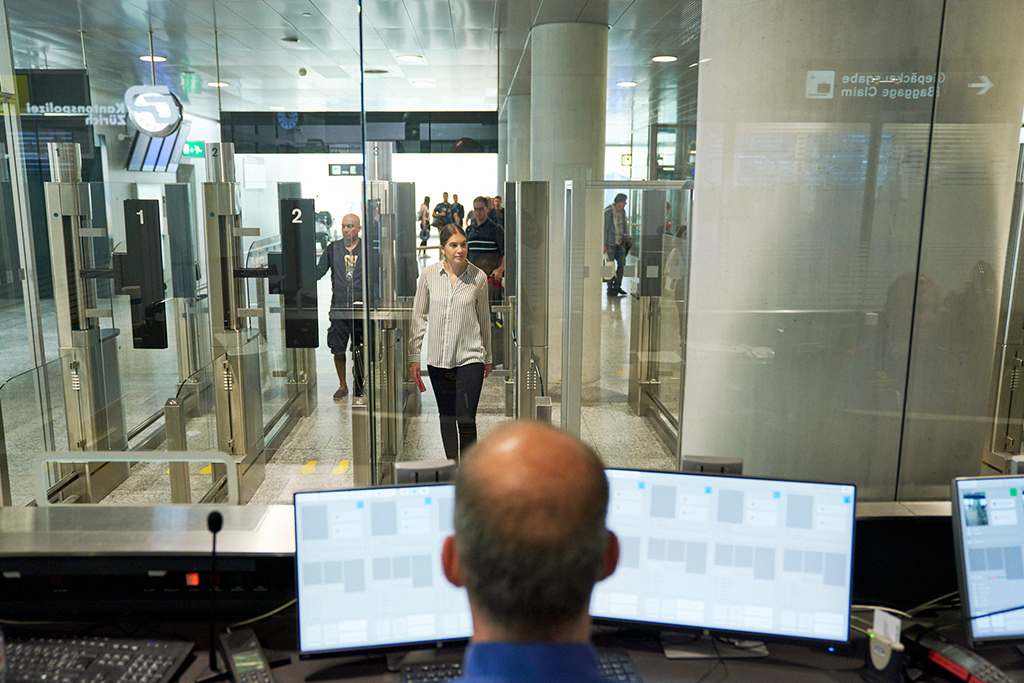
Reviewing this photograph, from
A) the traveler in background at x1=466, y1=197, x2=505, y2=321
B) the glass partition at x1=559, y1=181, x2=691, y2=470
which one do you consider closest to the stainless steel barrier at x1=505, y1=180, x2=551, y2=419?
the traveler in background at x1=466, y1=197, x2=505, y2=321

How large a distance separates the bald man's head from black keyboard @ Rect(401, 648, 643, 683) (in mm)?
879

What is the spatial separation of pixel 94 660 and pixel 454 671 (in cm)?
74

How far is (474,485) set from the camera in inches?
29.5

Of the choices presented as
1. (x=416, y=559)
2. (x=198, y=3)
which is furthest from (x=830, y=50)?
(x=198, y=3)

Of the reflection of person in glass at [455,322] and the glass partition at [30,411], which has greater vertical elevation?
the reflection of person in glass at [455,322]

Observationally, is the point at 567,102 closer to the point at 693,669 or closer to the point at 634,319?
the point at 634,319

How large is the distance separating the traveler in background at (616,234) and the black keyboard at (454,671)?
273cm

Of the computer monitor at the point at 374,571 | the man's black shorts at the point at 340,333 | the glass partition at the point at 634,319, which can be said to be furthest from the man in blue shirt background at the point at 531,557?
the man's black shorts at the point at 340,333

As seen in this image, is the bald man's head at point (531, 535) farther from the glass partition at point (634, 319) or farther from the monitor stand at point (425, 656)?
the glass partition at point (634, 319)

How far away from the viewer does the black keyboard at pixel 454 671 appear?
1.53 m

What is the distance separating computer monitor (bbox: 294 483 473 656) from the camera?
1546 millimetres

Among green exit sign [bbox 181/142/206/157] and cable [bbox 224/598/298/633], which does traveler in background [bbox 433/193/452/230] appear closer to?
green exit sign [bbox 181/142/206/157]

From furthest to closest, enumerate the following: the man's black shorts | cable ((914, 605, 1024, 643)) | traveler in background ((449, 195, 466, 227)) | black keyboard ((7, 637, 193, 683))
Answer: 1. the man's black shorts
2. traveler in background ((449, 195, 466, 227))
3. cable ((914, 605, 1024, 643))
4. black keyboard ((7, 637, 193, 683))

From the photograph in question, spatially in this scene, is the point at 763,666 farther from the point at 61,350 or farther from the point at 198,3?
the point at 198,3
